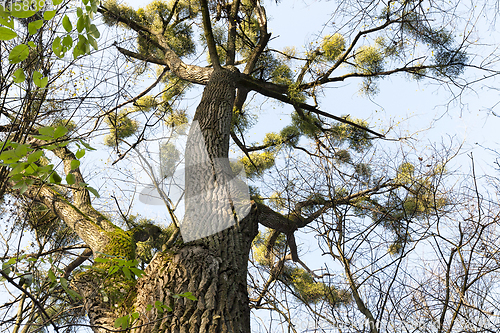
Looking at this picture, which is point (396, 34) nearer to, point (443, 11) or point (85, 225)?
point (443, 11)

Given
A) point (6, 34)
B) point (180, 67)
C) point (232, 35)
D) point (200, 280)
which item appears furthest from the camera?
point (232, 35)

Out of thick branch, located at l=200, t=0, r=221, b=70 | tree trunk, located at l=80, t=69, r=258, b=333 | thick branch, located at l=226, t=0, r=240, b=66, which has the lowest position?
tree trunk, located at l=80, t=69, r=258, b=333

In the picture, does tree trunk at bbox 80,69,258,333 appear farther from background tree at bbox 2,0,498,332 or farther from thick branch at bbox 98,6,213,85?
thick branch at bbox 98,6,213,85

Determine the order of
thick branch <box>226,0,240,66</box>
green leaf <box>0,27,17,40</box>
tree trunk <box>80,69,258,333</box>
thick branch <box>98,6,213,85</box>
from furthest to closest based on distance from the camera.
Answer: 1. thick branch <box>226,0,240,66</box>
2. thick branch <box>98,6,213,85</box>
3. tree trunk <box>80,69,258,333</box>
4. green leaf <box>0,27,17,40</box>

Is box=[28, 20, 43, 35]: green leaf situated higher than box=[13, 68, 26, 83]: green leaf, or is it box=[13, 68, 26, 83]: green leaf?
box=[28, 20, 43, 35]: green leaf

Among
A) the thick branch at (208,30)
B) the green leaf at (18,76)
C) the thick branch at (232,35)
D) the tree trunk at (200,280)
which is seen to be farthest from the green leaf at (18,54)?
the thick branch at (232,35)

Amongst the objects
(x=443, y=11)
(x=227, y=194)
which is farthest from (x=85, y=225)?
(x=443, y=11)

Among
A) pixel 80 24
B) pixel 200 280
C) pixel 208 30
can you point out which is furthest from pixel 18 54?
pixel 208 30

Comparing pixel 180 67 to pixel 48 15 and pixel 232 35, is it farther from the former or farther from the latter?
pixel 48 15

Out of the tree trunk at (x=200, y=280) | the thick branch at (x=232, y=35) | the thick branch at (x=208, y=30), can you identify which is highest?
the thick branch at (x=232, y=35)

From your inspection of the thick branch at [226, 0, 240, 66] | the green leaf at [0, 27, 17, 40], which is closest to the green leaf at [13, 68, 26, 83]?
the green leaf at [0, 27, 17, 40]

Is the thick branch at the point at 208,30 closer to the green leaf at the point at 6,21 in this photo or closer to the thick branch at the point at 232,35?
the thick branch at the point at 232,35

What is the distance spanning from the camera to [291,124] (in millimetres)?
4828

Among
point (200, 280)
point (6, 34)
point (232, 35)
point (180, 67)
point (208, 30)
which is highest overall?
point (232, 35)
